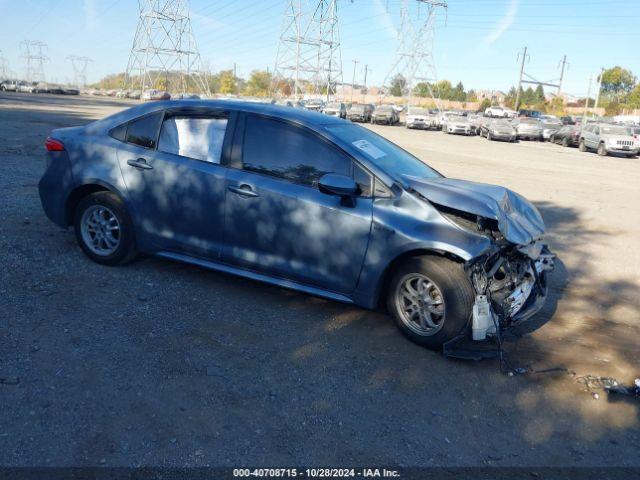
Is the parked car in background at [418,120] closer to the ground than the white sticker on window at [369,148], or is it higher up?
closer to the ground

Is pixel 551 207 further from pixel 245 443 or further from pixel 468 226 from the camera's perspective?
pixel 245 443

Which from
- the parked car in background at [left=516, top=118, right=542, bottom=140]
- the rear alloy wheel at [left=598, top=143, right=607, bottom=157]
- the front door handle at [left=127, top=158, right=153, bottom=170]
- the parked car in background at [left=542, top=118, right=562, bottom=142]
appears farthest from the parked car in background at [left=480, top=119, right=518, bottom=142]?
the front door handle at [left=127, top=158, right=153, bottom=170]

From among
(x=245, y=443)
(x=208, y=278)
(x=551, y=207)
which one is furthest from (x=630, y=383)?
(x=551, y=207)

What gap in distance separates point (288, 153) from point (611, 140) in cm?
2596

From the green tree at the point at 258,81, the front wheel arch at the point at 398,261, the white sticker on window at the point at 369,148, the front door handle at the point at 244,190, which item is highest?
the green tree at the point at 258,81

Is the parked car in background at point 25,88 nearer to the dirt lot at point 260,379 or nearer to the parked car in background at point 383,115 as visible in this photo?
the parked car in background at point 383,115

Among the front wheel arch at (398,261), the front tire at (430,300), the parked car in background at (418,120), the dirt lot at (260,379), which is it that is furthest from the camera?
the parked car in background at (418,120)

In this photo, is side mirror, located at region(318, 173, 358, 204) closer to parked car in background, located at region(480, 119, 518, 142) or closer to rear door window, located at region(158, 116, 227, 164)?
rear door window, located at region(158, 116, 227, 164)

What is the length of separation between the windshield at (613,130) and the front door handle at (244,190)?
26.7m

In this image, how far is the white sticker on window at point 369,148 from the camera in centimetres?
448

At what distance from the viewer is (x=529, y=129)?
35.7 meters

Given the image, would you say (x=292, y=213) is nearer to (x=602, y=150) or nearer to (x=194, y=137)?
(x=194, y=137)

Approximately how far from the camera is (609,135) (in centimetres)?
2622

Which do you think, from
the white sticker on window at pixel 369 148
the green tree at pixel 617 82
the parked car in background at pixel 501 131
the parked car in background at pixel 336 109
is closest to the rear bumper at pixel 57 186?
the white sticker on window at pixel 369 148
